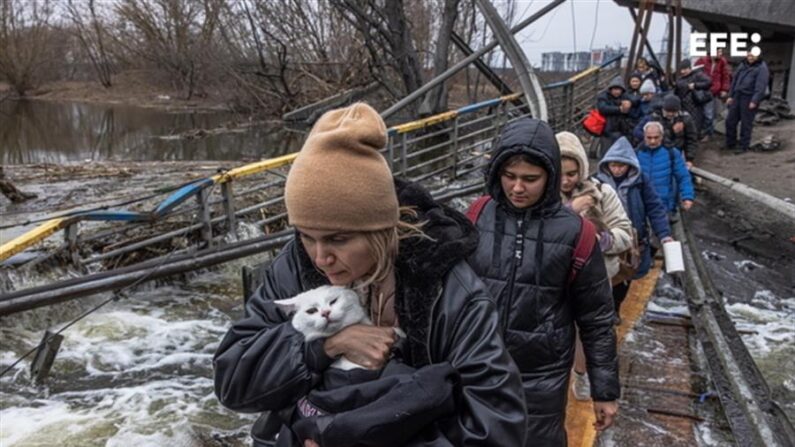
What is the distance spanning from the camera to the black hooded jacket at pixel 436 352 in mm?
1271

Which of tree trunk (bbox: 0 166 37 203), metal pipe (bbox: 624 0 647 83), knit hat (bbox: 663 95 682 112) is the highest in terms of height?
metal pipe (bbox: 624 0 647 83)

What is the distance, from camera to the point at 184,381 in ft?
16.1

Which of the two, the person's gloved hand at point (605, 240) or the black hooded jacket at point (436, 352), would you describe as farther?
the person's gloved hand at point (605, 240)

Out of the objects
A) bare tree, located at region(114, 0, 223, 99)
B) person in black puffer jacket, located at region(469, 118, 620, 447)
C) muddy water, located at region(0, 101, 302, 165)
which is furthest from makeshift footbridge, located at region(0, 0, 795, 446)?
bare tree, located at region(114, 0, 223, 99)

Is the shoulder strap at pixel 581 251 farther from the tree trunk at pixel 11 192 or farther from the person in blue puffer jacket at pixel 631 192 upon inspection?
the tree trunk at pixel 11 192

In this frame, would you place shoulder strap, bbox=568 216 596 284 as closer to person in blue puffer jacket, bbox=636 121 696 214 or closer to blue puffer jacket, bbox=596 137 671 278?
blue puffer jacket, bbox=596 137 671 278

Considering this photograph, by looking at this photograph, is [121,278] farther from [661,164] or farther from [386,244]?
[661,164]

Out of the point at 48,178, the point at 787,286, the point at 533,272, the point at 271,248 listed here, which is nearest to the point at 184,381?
the point at 271,248

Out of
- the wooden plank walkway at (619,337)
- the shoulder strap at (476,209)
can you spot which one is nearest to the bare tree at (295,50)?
the wooden plank walkway at (619,337)

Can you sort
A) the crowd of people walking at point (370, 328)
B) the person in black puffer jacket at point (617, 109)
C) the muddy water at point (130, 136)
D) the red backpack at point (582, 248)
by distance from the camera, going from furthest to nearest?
the muddy water at point (130, 136) < the person in black puffer jacket at point (617, 109) < the red backpack at point (582, 248) < the crowd of people walking at point (370, 328)

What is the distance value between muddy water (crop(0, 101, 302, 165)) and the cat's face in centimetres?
1590

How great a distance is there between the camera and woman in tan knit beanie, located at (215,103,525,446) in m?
1.27

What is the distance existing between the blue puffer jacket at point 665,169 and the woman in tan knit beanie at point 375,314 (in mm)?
4784

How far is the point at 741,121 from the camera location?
37.7ft
